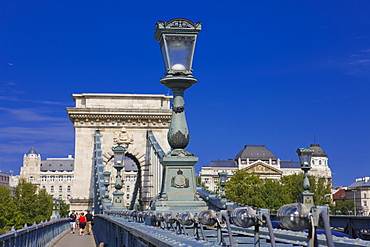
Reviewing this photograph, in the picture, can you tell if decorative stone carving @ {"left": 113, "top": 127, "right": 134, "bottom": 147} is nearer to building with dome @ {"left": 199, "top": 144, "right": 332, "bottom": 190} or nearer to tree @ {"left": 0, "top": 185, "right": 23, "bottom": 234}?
tree @ {"left": 0, "top": 185, "right": 23, "bottom": 234}

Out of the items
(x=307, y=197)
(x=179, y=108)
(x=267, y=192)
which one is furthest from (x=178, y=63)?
(x=267, y=192)

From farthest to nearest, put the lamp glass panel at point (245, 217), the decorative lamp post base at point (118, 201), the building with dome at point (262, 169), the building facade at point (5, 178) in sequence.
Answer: the building facade at point (5, 178) → the building with dome at point (262, 169) → the decorative lamp post base at point (118, 201) → the lamp glass panel at point (245, 217)

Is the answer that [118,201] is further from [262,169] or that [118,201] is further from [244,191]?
[262,169]

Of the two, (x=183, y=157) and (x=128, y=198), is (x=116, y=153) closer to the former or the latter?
(x=183, y=157)

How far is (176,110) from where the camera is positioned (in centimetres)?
1062

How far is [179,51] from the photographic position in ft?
35.1

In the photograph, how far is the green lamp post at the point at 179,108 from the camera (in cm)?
1057

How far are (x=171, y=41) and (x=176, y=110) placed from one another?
1.21m

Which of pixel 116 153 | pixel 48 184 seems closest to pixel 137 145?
pixel 116 153

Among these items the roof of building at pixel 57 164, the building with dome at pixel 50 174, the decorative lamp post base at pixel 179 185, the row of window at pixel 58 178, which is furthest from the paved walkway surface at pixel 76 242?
the roof of building at pixel 57 164

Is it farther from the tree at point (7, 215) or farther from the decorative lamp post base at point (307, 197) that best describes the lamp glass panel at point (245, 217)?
the tree at point (7, 215)

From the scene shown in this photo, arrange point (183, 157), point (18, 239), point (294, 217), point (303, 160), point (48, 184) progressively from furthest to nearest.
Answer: point (48, 184)
point (303, 160)
point (18, 239)
point (183, 157)
point (294, 217)

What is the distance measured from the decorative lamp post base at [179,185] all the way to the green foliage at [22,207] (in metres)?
75.1

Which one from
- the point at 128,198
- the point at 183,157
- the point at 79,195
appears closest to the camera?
the point at 183,157
